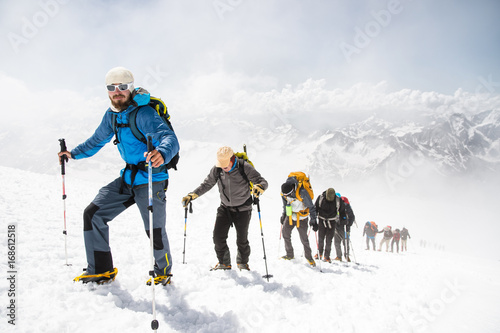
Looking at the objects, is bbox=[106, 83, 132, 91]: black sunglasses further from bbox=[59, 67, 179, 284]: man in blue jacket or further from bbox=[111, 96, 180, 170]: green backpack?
bbox=[111, 96, 180, 170]: green backpack

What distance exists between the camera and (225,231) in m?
6.27

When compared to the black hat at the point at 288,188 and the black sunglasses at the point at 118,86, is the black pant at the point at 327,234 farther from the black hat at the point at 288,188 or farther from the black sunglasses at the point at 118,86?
the black sunglasses at the point at 118,86

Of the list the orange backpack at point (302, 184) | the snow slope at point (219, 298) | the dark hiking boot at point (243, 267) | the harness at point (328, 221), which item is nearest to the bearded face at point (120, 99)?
the snow slope at point (219, 298)

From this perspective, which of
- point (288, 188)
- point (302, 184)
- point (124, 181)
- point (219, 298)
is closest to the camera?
point (124, 181)

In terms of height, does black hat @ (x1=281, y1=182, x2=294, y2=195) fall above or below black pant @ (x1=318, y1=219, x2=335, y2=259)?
above

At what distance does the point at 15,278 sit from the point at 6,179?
10937 millimetres

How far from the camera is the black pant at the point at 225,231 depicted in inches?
242

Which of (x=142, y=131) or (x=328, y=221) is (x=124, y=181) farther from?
(x=328, y=221)

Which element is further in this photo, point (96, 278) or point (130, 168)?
point (130, 168)

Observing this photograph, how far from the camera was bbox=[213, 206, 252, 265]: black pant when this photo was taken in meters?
6.16

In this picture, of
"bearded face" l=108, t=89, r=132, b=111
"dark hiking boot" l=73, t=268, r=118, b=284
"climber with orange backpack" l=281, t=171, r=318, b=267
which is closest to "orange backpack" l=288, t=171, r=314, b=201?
"climber with orange backpack" l=281, t=171, r=318, b=267

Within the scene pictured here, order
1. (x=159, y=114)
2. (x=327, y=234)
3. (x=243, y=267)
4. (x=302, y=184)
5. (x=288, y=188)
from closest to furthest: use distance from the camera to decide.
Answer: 1. (x=159, y=114)
2. (x=243, y=267)
3. (x=288, y=188)
4. (x=302, y=184)
5. (x=327, y=234)

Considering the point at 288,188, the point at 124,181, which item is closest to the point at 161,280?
the point at 124,181

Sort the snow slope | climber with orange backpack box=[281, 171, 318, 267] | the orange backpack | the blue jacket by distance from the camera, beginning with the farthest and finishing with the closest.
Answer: the orange backpack, climber with orange backpack box=[281, 171, 318, 267], the blue jacket, the snow slope
